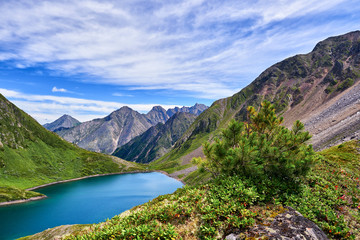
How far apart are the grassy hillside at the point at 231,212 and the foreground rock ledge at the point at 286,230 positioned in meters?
0.41

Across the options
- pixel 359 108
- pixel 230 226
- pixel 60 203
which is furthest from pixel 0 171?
pixel 359 108

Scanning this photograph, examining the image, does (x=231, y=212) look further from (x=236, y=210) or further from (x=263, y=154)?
(x=263, y=154)

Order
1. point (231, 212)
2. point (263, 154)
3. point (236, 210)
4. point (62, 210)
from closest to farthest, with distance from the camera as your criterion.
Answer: point (231, 212)
point (236, 210)
point (263, 154)
point (62, 210)

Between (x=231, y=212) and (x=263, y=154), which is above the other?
(x=263, y=154)

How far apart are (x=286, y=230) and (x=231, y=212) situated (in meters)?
3.16

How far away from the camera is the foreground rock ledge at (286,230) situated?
9.54 meters

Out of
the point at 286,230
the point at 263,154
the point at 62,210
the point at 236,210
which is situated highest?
Result: the point at 263,154

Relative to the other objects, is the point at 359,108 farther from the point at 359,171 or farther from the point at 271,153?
the point at 271,153

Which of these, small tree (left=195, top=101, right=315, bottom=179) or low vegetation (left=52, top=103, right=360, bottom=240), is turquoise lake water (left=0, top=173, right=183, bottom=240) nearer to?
low vegetation (left=52, top=103, right=360, bottom=240)

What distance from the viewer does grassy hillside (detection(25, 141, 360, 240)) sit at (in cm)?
1034

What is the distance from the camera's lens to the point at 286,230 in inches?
390

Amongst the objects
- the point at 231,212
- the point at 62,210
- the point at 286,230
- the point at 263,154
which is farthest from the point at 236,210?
the point at 62,210

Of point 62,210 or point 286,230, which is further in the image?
point 62,210

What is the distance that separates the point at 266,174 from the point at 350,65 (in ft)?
874
